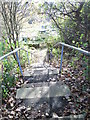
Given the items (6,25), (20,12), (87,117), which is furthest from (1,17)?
(87,117)

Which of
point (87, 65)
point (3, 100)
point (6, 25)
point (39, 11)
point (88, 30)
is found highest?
point (39, 11)

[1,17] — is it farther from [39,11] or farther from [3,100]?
[3,100]

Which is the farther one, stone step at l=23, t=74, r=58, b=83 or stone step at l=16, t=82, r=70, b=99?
stone step at l=23, t=74, r=58, b=83

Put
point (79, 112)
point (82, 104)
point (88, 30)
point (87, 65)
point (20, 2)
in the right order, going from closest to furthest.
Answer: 1. point (79, 112)
2. point (82, 104)
3. point (87, 65)
4. point (88, 30)
5. point (20, 2)

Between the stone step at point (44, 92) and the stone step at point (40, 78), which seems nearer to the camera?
the stone step at point (44, 92)

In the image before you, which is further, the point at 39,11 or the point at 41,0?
the point at 39,11

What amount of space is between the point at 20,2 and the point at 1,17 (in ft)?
2.60

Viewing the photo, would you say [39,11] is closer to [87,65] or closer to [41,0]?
[41,0]

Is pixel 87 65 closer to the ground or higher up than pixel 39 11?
closer to the ground

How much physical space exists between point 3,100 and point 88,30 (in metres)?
2.95

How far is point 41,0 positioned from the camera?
3.86 meters

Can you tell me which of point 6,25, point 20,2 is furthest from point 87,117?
point 20,2

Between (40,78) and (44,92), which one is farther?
(40,78)

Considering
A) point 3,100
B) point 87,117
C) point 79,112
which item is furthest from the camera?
point 3,100
